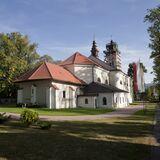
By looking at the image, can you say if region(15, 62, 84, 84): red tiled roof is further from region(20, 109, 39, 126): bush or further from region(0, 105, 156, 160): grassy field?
region(0, 105, 156, 160): grassy field

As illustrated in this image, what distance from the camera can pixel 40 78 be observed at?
3916cm

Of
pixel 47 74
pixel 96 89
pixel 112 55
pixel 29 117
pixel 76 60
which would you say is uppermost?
pixel 112 55

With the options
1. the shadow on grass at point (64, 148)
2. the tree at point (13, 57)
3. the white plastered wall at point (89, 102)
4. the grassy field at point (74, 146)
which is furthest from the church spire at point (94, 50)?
the shadow on grass at point (64, 148)

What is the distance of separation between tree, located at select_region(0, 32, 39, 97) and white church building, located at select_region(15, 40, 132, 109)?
6.69m

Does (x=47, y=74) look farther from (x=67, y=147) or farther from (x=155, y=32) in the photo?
(x=67, y=147)

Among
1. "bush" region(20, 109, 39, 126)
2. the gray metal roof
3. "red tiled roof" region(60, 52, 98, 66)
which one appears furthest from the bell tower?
"bush" region(20, 109, 39, 126)

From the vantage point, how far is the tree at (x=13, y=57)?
48594mm

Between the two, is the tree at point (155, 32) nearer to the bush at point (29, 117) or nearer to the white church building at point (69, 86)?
the white church building at point (69, 86)

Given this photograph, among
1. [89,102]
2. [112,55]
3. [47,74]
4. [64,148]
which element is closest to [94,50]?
[112,55]

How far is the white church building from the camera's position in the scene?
3940 centimetres

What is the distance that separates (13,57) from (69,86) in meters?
16.7

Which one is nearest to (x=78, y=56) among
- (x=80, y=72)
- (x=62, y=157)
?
(x=80, y=72)

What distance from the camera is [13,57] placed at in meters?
54.1

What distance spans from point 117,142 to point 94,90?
111ft
